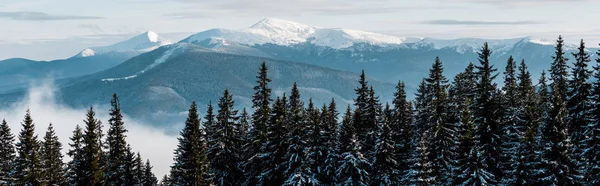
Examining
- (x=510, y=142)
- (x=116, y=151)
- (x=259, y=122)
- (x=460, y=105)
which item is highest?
(x=460, y=105)

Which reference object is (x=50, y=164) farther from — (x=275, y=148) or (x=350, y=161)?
(x=350, y=161)

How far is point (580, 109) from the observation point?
4850cm

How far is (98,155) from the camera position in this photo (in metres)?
63.7

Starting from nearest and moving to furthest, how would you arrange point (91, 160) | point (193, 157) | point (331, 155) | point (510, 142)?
point (510, 142), point (193, 157), point (331, 155), point (91, 160)

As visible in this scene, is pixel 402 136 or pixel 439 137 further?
pixel 402 136

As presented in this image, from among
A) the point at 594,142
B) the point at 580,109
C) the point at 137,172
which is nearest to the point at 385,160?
the point at 580,109

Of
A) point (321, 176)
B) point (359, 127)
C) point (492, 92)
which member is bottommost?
point (321, 176)

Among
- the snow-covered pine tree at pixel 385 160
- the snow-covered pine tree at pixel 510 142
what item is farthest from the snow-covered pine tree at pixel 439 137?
the snow-covered pine tree at pixel 510 142

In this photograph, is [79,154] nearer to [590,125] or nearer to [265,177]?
[265,177]

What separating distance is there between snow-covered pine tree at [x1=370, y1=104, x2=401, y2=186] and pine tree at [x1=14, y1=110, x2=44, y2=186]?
31.7 metres

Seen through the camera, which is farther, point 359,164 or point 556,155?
point 359,164

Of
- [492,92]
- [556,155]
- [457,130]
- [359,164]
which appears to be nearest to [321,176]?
[359,164]

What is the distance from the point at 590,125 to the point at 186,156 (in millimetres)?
34174

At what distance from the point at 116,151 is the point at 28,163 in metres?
9.40
